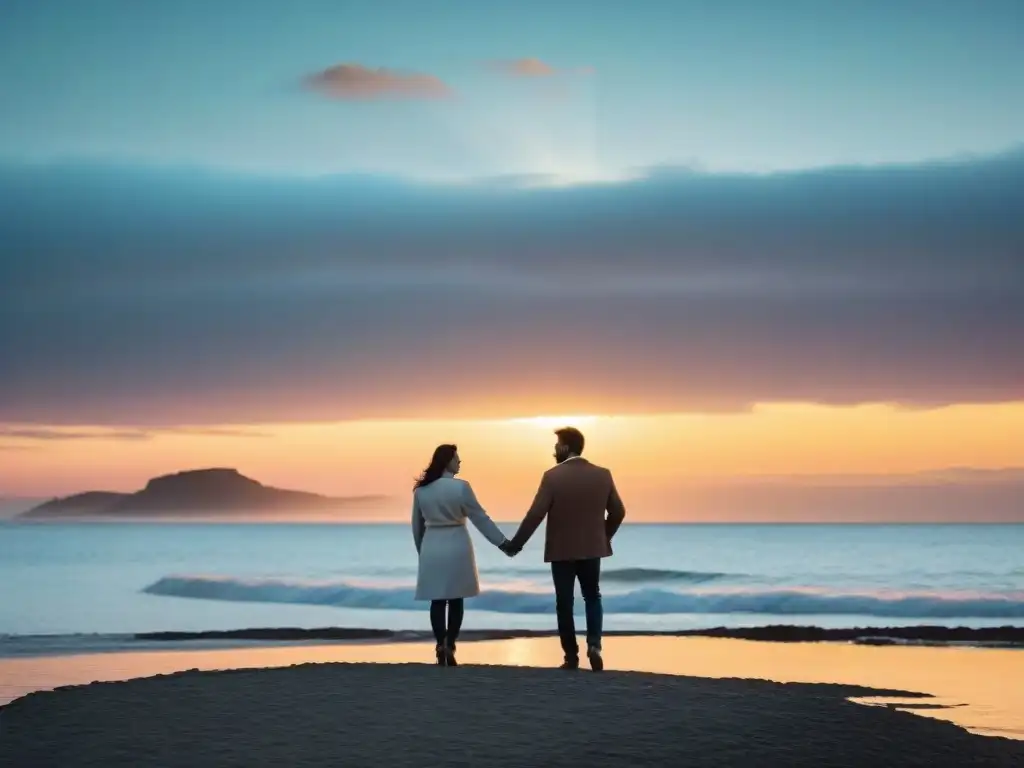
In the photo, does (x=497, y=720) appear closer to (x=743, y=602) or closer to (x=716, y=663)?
(x=716, y=663)

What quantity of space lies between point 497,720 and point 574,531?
3141 millimetres

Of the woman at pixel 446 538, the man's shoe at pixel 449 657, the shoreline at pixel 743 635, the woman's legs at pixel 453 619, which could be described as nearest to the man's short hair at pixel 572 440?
the woman at pixel 446 538

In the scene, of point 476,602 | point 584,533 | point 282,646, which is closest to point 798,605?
point 476,602

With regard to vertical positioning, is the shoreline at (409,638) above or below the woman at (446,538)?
below

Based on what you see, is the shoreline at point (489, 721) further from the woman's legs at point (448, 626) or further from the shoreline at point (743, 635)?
the shoreline at point (743, 635)

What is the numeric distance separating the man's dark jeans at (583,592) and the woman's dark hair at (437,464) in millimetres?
1417

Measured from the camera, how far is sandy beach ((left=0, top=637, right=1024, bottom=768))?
7.88 meters

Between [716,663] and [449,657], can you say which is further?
[716,663]

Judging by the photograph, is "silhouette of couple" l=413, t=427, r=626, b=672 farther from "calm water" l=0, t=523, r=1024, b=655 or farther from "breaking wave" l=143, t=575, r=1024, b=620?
"breaking wave" l=143, t=575, r=1024, b=620

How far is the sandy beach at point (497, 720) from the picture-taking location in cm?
788

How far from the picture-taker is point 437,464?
486 inches

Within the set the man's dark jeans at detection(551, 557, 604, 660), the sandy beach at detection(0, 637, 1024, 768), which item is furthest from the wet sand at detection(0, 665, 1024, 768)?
the man's dark jeans at detection(551, 557, 604, 660)

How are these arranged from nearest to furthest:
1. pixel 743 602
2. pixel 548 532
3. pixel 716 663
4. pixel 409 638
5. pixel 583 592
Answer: pixel 548 532, pixel 583 592, pixel 716 663, pixel 409 638, pixel 743 602

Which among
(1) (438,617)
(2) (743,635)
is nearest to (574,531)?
(1) (438,617)
